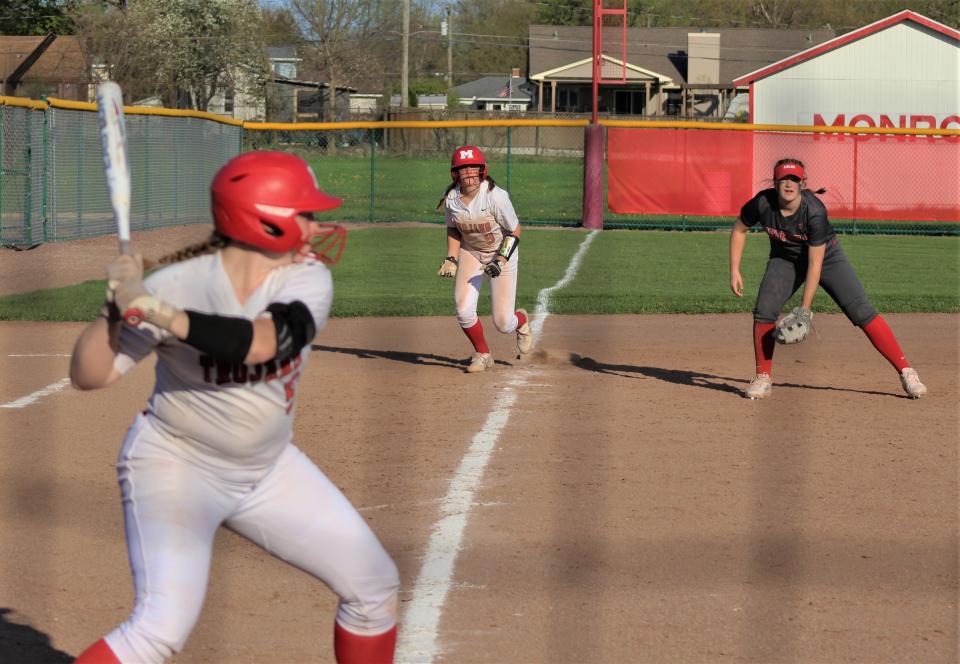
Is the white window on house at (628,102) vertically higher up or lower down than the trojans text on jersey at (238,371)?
higher up

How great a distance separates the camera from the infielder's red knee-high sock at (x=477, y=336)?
10.9 m

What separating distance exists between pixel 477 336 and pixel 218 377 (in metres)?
7.26

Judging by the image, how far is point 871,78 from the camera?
4191 centimetres

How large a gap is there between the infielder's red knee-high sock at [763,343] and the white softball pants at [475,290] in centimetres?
208

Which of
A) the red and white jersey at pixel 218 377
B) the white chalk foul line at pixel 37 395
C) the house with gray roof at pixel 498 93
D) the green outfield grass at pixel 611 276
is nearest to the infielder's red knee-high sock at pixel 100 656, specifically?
the red and white jersey at pixel 218 377

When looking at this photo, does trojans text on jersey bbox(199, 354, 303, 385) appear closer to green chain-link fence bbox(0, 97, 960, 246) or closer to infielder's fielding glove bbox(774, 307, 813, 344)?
infielder's fielding glove bbox(774, 307, 813, 344)

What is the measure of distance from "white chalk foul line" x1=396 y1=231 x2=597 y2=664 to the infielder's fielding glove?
2020 mm

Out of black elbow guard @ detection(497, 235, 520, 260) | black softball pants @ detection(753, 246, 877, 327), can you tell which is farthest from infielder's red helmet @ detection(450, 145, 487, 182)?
black softball pants @ detection(753, 246, 877, 327)

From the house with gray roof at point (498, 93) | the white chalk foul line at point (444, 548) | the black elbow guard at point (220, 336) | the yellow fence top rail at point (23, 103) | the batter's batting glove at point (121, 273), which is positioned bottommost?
the white chalk foul line at point (444, 548)

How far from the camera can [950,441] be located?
27.8ft

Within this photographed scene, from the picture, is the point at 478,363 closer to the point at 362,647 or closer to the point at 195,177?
the point at 362,647

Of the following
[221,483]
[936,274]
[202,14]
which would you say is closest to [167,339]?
[221,483]

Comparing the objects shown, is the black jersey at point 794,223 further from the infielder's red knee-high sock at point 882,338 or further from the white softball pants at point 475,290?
the white softball pants at point 475,290

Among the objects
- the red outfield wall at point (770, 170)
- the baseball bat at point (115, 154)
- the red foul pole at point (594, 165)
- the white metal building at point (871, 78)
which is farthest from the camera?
the white metal building at point (871, 78)
